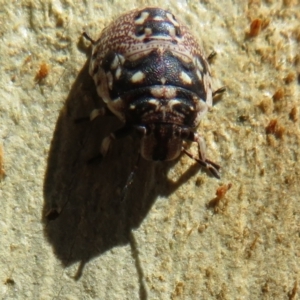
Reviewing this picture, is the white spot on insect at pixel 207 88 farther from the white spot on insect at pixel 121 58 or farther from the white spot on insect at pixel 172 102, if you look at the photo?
the white spot on insect at pixel 121 58

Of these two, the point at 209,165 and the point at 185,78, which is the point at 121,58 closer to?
the point at 185,78

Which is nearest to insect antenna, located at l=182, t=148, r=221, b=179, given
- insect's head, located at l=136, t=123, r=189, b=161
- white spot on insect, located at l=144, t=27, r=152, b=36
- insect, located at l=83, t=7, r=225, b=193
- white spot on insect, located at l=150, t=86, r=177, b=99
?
insect, located at l=83, t=7, r=225, b=193

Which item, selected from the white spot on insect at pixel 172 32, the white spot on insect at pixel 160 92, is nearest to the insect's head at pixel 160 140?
the white spot on insect at pixel 160 92

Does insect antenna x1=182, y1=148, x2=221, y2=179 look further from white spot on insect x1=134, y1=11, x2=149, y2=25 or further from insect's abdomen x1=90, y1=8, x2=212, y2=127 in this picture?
white spot on insect x1=134, y1=11, x2=149, y2=25

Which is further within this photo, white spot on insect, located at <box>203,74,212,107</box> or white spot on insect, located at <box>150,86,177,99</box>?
white spot on insect, located at <box>203,74,212,107</box>

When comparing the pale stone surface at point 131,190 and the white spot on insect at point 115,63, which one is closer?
the pale stone surface at point 131,190

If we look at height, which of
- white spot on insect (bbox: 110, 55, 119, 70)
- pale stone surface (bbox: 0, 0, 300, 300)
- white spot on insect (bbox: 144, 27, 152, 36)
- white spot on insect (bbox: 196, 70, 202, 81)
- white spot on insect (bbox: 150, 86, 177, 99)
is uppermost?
white spot on insect (bbox: 144, 27, 152, 36)

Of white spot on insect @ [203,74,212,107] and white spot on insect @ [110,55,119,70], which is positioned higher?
white spot on insect @ [110,55,119,70]

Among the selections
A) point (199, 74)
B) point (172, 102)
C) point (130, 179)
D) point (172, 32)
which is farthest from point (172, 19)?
point (130, 179)
